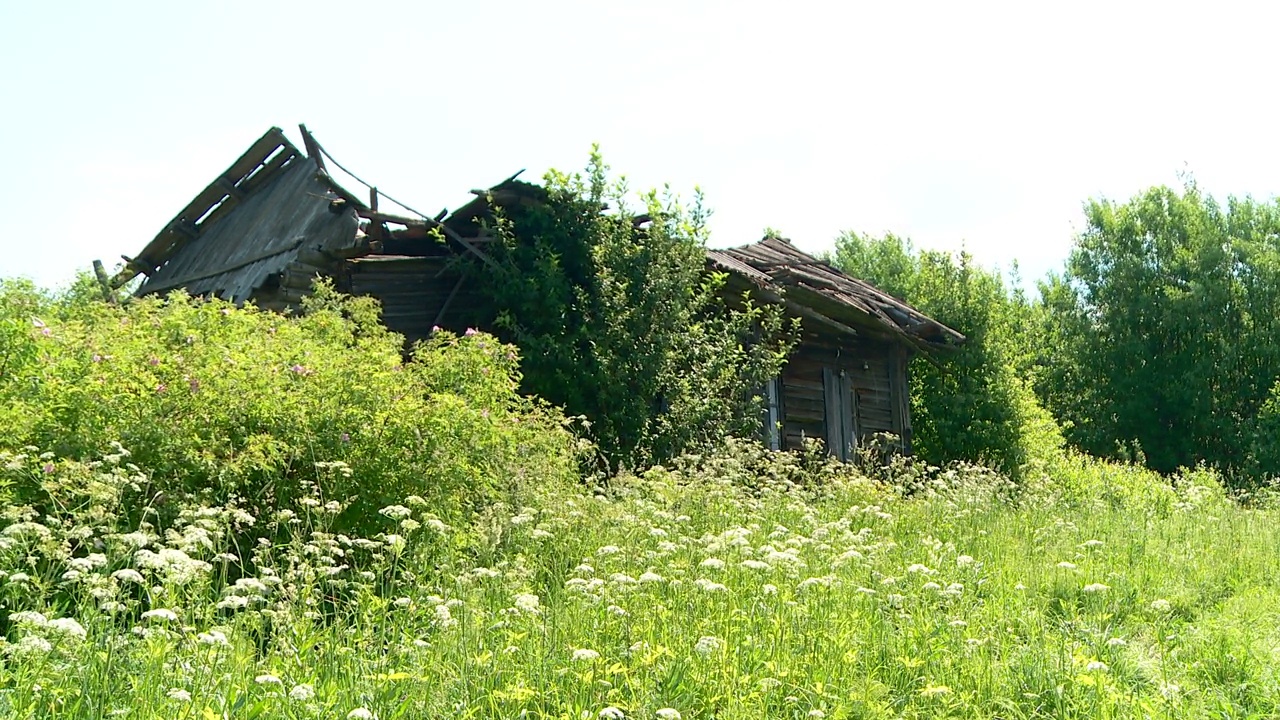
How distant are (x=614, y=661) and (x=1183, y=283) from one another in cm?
3262

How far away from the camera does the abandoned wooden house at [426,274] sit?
41.4 feet

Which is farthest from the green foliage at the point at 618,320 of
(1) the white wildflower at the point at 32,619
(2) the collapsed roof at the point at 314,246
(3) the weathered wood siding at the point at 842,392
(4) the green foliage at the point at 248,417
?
(1) the white wildflower at the point at 32,619

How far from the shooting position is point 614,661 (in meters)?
4.86

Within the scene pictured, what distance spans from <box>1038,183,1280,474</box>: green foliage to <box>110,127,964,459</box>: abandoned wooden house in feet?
52.1

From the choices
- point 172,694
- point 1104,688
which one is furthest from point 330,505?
point 1104,688

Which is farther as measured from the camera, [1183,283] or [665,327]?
[1183,283]

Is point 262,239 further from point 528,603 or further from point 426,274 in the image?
point 528,603

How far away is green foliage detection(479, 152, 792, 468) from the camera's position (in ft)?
39.0

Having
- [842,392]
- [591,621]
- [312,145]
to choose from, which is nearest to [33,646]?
[591,621]

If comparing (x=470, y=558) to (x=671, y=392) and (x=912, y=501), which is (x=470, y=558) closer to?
(x=912, y=501)

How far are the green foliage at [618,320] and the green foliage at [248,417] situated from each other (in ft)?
11.7

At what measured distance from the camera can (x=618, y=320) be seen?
12.1 m

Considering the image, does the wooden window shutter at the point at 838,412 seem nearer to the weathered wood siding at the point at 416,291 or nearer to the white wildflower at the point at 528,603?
the weathered wood siding at the point at 416,291

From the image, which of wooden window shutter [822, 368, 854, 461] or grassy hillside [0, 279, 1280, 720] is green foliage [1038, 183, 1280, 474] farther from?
grassy hillside [0, 279, 1280, 720]
